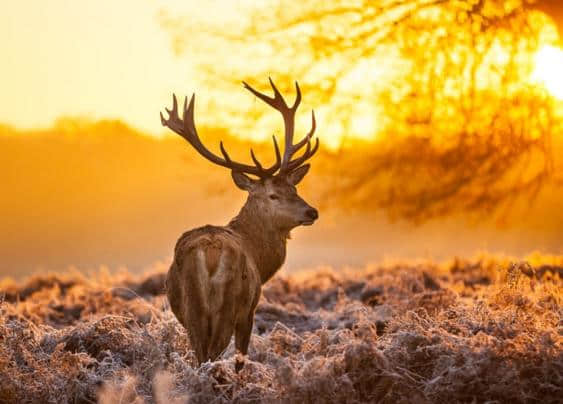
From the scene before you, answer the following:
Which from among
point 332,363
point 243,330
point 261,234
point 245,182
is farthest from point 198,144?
point 332,363

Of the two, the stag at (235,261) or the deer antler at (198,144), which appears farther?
the deer antler at (198,144)

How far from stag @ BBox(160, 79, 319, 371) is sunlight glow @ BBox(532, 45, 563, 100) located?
8933 millimetres

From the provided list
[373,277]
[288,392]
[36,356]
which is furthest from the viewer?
[373,277]

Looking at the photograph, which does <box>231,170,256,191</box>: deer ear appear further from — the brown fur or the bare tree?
the bare tree

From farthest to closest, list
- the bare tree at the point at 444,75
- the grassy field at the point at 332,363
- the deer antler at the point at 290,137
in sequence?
the bare tree at the point at 444,75 → the deer antler at the point at 290,137 → the grassy field at the point at 332,363

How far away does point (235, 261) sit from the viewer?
29.5ft

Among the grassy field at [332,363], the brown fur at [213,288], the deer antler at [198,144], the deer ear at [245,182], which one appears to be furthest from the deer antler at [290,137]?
the grassy field at [332,363]

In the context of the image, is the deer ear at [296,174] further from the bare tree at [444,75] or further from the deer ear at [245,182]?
the bare tree at [444,75]

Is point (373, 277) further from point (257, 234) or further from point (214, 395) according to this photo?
point (214, 395)

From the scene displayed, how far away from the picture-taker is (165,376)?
8000 millimetres

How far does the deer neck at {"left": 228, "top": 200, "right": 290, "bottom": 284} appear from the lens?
10.2m

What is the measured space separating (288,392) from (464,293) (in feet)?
31.5

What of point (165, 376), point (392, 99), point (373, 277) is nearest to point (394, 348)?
point (165, 376)

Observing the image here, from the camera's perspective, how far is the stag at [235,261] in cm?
883
